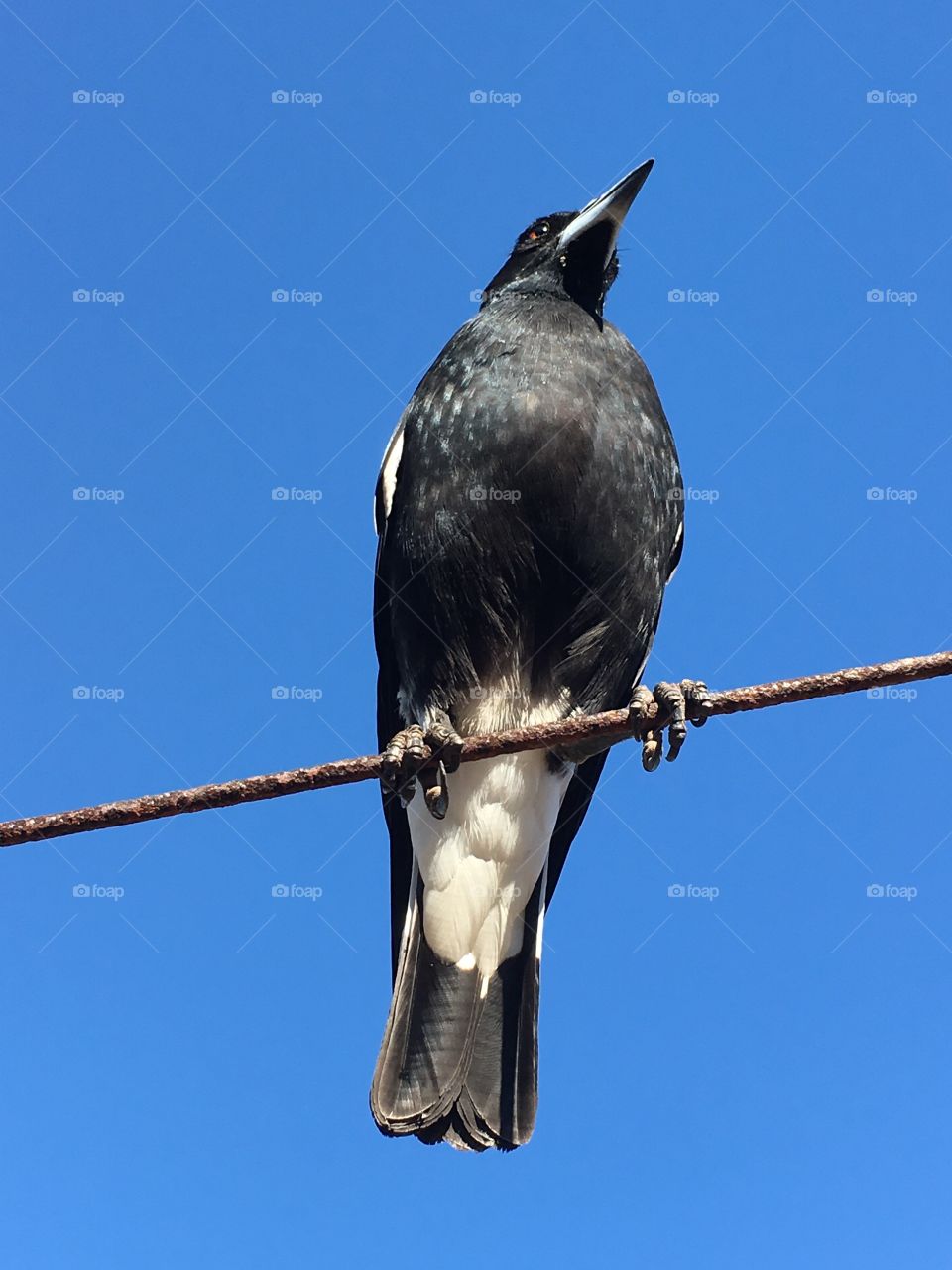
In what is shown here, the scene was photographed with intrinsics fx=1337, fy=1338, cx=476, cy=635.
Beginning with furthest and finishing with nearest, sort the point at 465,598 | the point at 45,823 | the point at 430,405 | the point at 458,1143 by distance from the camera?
the point at 430,405 → the point at 465,598 → the point at 458,1143 → the point at 45,823

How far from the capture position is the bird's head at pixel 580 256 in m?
5.40

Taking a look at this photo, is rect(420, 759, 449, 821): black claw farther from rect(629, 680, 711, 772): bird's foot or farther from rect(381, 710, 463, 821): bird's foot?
rect(629, 680, 711, 772): bird's foot

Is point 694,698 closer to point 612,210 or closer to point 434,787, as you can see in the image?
point 434,787

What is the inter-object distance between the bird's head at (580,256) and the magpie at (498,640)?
0.59 m

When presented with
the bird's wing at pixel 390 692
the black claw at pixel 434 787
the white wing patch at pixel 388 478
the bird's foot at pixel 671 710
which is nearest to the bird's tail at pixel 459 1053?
the bird's wing at pixel 390 692

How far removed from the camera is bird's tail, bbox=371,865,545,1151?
13.6 feet

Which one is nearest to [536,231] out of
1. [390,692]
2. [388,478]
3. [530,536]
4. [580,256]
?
[580,256]

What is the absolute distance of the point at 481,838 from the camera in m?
4.66

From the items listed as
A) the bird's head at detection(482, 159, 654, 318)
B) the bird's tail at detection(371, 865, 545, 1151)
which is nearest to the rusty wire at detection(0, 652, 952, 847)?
the bird's tail at detection(371, 865, 545, 1151)

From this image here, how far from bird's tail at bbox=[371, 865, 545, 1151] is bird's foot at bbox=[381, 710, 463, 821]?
1.95ft

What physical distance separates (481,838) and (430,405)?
1.54 m

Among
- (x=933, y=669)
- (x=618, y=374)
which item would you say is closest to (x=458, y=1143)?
(x=933, y=669)

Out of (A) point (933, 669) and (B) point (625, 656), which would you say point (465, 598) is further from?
(A) point (933, 669)

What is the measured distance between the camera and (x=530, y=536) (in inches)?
174
